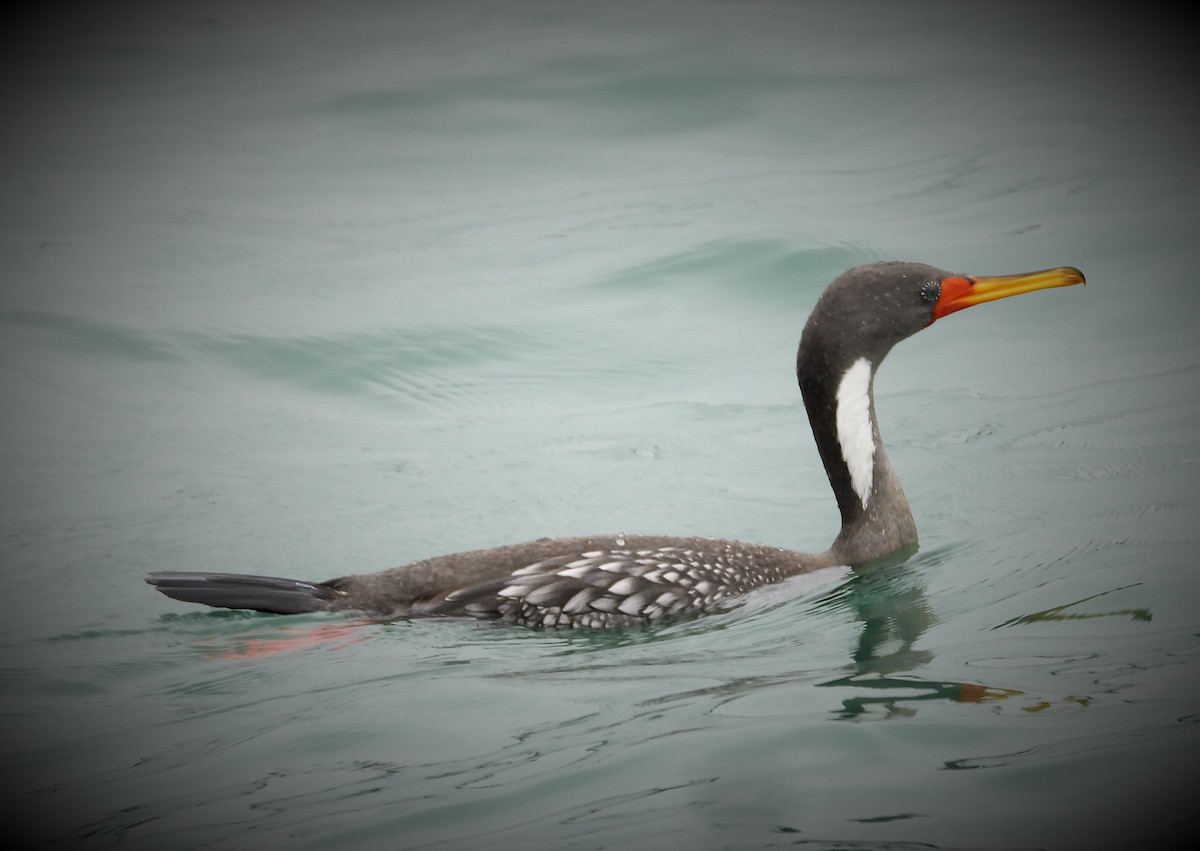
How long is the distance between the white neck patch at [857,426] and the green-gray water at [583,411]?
0.51 meters

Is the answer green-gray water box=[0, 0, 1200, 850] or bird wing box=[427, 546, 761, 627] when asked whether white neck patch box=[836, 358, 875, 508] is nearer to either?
green-gray water box=[0, 0, 1200, 850]

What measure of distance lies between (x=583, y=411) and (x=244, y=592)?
3.60 m

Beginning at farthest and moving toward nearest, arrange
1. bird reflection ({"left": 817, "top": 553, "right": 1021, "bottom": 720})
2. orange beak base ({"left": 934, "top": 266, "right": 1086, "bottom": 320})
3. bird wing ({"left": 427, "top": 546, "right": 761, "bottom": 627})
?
orange beak base ({"left": 934, "top": 266, "right": 1086, "bottom": 320}), bird wing ({"left": 427, "top": 546, "right": 761, "bottom": 627}), bird reflection ({"left": 817, "top": 553, "right": 1021, "bottom": 720})

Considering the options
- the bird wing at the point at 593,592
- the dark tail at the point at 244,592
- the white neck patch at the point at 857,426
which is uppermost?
the white neck patch at the point at 857,426

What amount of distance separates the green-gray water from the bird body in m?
0.16

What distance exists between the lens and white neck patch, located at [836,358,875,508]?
5.92 m

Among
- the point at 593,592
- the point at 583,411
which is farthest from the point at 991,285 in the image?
the point at 583,411

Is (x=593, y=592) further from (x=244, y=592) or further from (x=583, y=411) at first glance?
(x=583, y=411)

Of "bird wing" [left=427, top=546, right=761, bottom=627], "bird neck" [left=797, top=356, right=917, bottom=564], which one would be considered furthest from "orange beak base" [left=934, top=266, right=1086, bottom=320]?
"bird wing" [left=427, top=546, right=761, bottom=627]

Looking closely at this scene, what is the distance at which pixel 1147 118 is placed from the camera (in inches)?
458

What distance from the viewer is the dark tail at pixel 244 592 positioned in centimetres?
537

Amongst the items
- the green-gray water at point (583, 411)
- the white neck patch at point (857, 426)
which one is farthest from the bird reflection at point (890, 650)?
the white neck patch at point (857, 426)

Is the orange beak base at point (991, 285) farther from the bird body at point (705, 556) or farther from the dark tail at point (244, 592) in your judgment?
the dark tail at point (244, 592)

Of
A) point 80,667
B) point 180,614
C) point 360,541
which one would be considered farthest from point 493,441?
point 80,667
